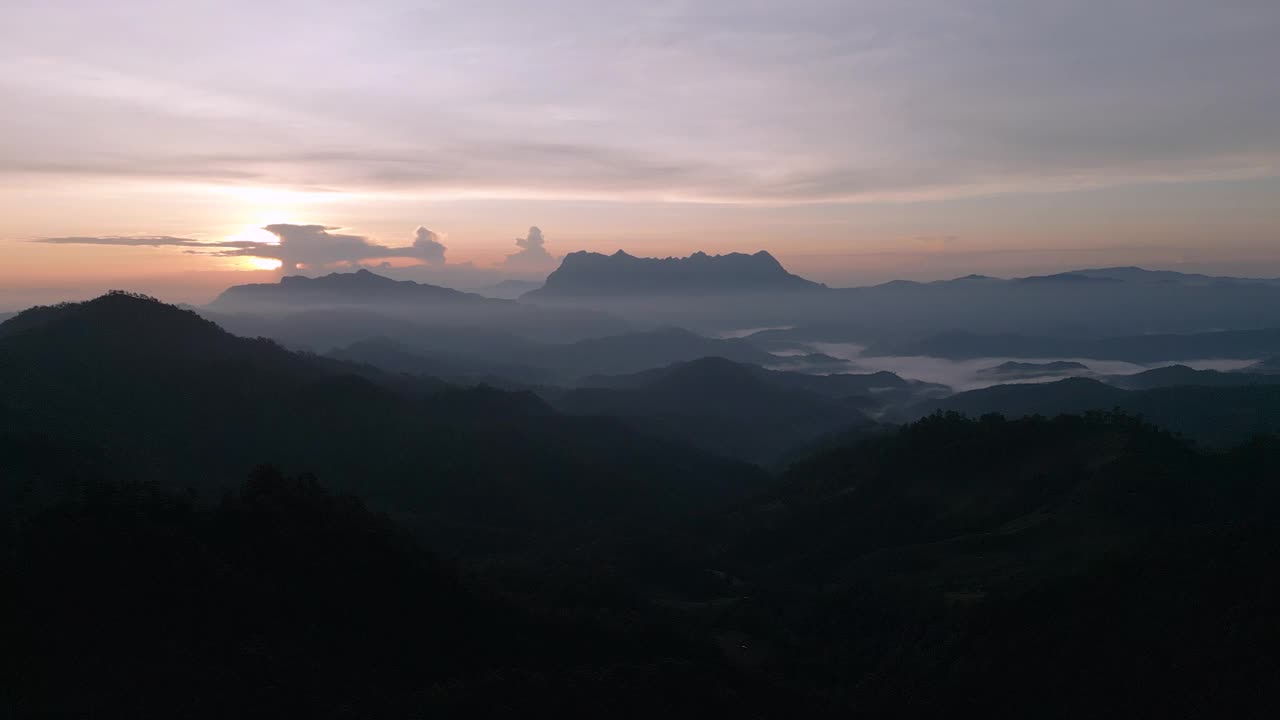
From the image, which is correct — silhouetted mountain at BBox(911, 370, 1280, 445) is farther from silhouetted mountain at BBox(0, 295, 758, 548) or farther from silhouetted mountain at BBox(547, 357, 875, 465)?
silhouetted mountain at BBox(0, 295, 758, 548)

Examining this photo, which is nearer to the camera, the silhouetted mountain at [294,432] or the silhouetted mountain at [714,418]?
the silhouetted mountain at [294,432]

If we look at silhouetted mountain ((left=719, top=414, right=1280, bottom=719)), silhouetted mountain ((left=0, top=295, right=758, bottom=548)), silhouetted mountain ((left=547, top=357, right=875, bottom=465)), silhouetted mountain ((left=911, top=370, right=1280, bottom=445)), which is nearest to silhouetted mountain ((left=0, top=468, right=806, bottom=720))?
silhouetted mountain ((left=719, top=414, right=1280, bottom=719))

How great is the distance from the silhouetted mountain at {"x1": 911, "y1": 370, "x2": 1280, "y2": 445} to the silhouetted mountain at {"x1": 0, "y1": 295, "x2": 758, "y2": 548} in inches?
2943

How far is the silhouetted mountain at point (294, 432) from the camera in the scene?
237 feet

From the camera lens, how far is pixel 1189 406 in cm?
14412

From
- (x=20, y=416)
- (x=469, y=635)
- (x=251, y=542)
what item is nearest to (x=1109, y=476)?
(x=469, y=635)

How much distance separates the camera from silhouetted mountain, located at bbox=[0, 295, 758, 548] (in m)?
72.2

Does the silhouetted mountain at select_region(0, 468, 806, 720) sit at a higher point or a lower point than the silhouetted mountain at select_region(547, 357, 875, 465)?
higher

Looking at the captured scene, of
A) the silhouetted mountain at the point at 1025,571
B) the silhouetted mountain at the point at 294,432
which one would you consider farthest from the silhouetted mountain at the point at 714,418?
the silhouetted mountain at the point at 1025,571

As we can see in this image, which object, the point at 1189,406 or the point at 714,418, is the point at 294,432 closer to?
the point at 714,418

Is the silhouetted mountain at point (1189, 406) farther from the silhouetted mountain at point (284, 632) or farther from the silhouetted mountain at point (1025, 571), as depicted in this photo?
the silhouetted mountain at point (284, 632)

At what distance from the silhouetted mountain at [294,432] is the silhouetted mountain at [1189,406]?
74.8 meters

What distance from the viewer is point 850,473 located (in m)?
90.9

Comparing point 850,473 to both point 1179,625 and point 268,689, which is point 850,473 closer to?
point 1179,625
